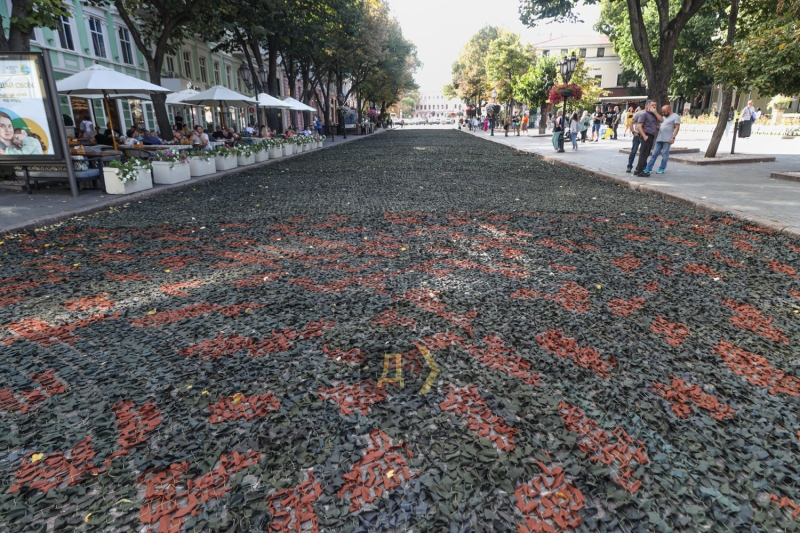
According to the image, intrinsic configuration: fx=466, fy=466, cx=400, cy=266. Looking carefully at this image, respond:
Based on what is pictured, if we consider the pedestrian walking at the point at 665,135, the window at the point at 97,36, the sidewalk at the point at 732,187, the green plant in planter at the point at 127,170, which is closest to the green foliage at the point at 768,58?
the pedestrian walking at the point at 665,135

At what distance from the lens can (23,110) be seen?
8812 millimetres

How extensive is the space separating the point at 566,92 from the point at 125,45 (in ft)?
77.3

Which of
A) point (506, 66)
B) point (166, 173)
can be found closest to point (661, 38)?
point (166, 173)

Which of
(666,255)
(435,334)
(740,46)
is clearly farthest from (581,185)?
(435,334)

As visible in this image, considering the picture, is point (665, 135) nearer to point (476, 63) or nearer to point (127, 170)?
point (127, 170)

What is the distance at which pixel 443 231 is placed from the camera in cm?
625

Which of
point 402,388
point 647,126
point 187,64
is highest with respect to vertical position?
point 187,64

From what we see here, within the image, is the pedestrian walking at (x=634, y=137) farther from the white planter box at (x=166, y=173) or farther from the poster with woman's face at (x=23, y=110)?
the poster with woman's face at (x=23, y=110)

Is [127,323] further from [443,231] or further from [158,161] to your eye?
[158,161]

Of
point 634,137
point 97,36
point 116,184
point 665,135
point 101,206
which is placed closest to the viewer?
point 101,206

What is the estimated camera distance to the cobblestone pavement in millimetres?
1827

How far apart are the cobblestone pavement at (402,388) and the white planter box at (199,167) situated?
8.13 m

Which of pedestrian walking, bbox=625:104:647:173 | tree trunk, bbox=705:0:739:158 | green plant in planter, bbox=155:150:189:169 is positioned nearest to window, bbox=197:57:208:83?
green plant in planter, bbox=155:150:189:169

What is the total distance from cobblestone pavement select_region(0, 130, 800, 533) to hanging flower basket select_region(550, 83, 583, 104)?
18.7 meters
